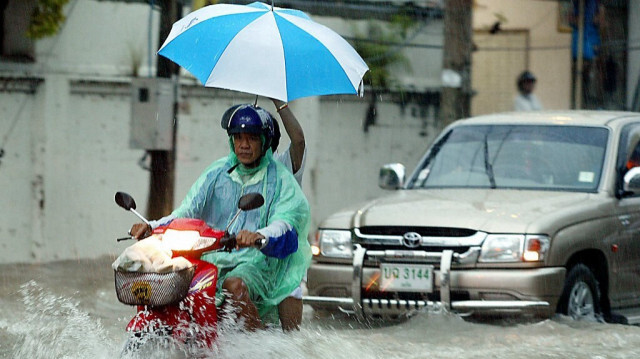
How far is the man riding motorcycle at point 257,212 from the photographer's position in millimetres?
5105

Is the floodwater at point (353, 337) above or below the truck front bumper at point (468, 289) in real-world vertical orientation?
below

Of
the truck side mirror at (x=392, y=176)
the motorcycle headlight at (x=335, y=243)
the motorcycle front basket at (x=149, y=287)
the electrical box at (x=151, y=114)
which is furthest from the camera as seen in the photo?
the electrical box at (x=151, y=114)

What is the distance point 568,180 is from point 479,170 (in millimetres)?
706

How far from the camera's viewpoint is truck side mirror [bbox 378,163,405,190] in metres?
9.17

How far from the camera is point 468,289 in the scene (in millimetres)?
7742

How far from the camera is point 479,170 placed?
29.9 feet

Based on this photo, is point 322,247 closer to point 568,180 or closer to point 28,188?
point 568,180

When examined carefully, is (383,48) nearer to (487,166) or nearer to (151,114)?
(151,114)

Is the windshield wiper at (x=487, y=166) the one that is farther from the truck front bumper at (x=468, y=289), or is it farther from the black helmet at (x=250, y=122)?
the black helmet at (x=250, y=122)

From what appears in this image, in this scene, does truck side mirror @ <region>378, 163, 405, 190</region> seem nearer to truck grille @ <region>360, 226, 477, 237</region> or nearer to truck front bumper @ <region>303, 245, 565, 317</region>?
truck grille @ <region>360, 226, 477, 237</region>

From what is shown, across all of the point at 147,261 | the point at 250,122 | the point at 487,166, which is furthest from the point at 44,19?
the point at 147,261

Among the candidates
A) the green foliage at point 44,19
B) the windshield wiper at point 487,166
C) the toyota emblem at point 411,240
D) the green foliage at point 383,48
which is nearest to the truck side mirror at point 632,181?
the windshield wiper at point 487,166

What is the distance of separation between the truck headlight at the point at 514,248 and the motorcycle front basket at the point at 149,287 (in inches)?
146

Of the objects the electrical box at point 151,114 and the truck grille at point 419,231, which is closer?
the truck grille at point 419,231
